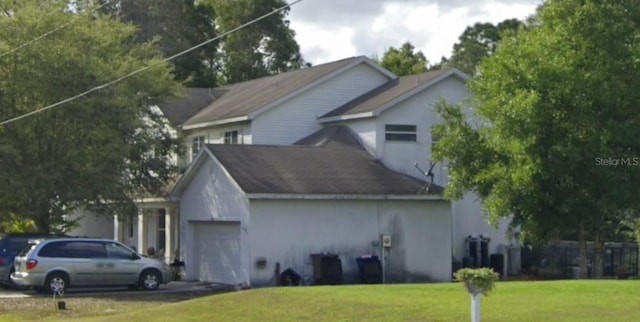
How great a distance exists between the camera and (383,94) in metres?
42.8

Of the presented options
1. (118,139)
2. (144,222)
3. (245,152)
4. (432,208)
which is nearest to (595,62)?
(432,208)

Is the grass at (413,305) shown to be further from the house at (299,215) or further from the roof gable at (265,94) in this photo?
the roof gable at (265,94)

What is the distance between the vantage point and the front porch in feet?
137

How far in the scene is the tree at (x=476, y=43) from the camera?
269 ft

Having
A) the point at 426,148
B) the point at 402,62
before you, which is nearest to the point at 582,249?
the point at 426,148

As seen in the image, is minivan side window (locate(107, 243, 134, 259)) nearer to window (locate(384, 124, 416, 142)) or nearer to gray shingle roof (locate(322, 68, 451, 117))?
gray shingle roof (locate(322, 68, 451, 117))

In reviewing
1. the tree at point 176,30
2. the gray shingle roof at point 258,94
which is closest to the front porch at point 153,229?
the gray shingle roof at point 258,94

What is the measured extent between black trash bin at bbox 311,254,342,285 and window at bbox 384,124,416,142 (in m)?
6.55

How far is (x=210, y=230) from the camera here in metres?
38.3

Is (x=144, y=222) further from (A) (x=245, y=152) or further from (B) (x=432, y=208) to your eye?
(B) (x=432, y=208)

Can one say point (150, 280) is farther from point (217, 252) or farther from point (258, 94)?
point (258, 94)

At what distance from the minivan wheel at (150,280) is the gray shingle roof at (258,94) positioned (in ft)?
32.4

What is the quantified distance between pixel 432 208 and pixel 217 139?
37.4 ft

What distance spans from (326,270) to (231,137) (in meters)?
10.9
